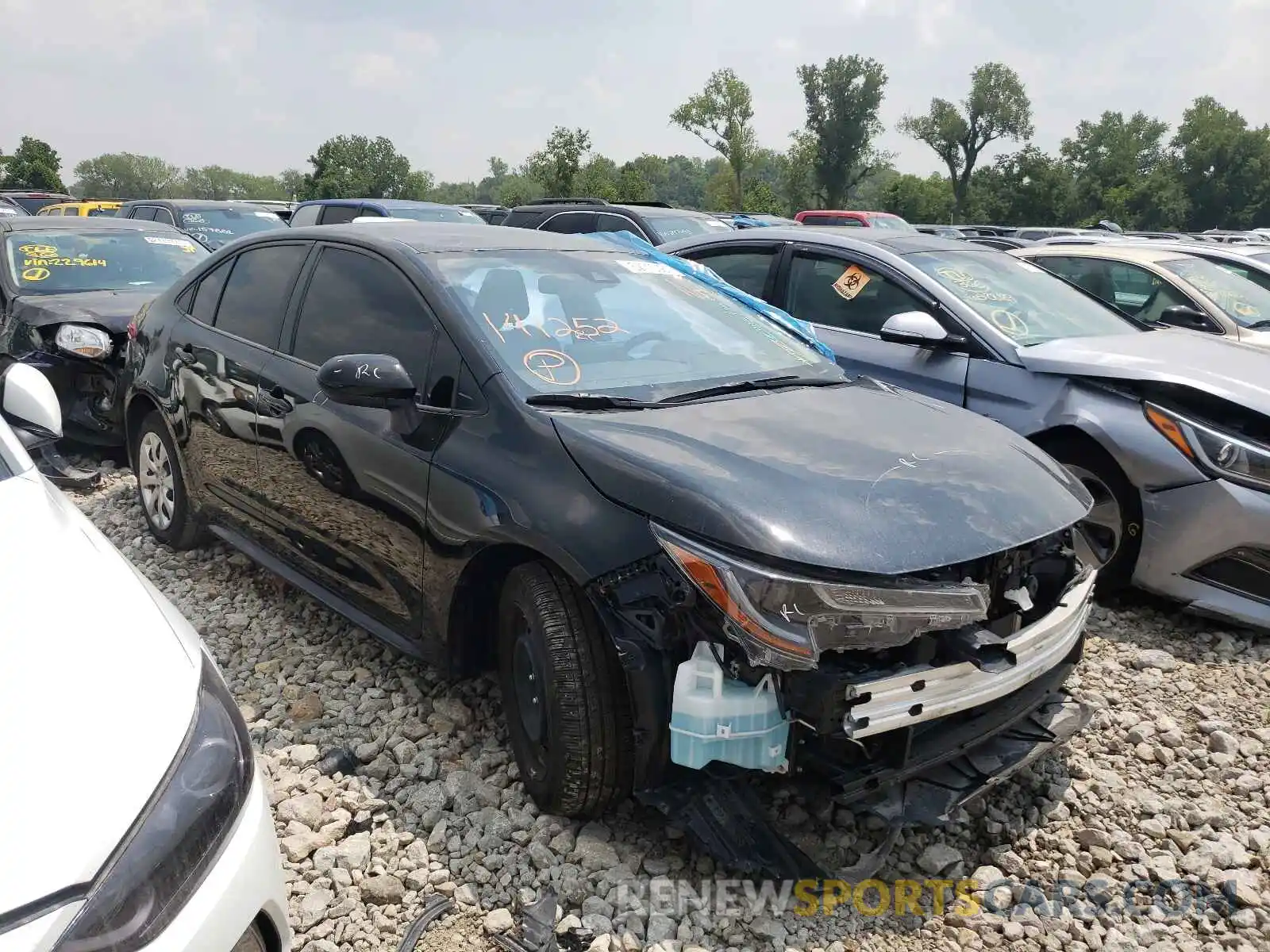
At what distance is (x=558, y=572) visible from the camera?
97.3 inches

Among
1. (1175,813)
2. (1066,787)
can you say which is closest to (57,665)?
(1066,787)

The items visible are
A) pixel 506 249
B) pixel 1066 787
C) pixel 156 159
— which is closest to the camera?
pixel 1066 787

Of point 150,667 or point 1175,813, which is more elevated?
point 150,667

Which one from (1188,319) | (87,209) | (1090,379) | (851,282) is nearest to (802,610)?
(1090,379)

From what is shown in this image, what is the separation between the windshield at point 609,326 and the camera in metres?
2.95

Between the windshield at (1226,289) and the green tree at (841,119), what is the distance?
2015 inches

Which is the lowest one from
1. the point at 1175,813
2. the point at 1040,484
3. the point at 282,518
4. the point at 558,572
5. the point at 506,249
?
the point at 1175,813

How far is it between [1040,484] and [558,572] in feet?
4.61

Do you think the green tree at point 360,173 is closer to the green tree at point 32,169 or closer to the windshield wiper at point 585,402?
the green tree at point 32,169

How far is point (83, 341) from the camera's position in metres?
5.79

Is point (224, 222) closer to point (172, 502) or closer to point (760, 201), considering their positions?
point (172, 502)

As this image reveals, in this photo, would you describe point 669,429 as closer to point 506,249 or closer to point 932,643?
point 932,643

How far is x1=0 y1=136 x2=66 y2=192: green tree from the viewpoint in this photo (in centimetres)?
4181

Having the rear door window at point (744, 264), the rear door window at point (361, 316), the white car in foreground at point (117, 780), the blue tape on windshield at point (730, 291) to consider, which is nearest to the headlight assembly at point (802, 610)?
the white car in foreground at point (117, 780)
